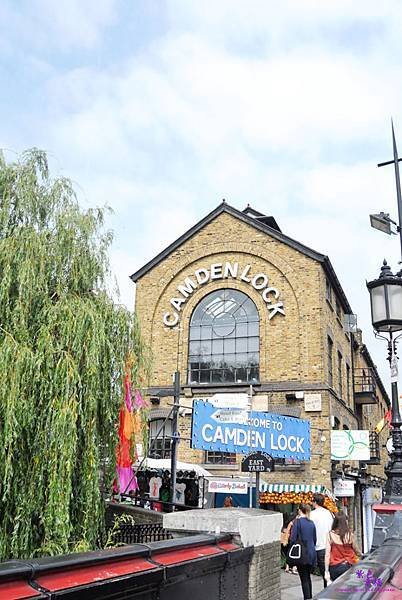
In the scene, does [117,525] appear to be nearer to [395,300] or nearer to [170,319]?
[395,300]

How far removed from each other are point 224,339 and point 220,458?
4.06 m

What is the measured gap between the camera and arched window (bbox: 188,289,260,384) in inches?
805

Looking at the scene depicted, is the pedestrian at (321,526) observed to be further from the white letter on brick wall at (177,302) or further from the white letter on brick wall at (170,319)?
the white letter on brick wall at (177,302)

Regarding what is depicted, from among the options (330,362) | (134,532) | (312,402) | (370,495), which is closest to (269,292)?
(330,362)

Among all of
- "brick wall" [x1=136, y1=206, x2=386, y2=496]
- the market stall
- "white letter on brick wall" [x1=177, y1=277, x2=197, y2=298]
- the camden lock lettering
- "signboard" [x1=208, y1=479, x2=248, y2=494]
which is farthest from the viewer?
"white letter on brick wall" [x1=177, y1=277, x2=197, y2=298]

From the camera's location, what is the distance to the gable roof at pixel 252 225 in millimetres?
20406

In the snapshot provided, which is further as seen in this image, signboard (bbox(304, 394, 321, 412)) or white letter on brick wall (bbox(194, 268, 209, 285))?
white letter on brick wall (bbox(194, 268, 209, 285))

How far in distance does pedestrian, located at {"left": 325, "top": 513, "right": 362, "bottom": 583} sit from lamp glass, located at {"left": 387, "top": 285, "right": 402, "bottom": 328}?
8.85ft

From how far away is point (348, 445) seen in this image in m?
18.6

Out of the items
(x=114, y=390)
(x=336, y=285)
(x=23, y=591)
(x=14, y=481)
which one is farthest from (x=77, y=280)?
(x=336, y=285)

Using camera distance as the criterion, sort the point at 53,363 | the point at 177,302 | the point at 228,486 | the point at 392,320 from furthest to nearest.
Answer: the point at 177,302
the point at 228,486
the point at 392,320
the point at 53,363

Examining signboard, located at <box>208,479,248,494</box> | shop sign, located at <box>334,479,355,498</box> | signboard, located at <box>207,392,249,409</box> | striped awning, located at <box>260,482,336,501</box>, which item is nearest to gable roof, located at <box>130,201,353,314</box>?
signboard, located at <box>207,392,249,409</box>

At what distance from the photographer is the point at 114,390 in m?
8.23

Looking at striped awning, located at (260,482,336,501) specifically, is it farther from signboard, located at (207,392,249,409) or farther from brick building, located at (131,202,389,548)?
signboard, located at (207,392,249,409)
